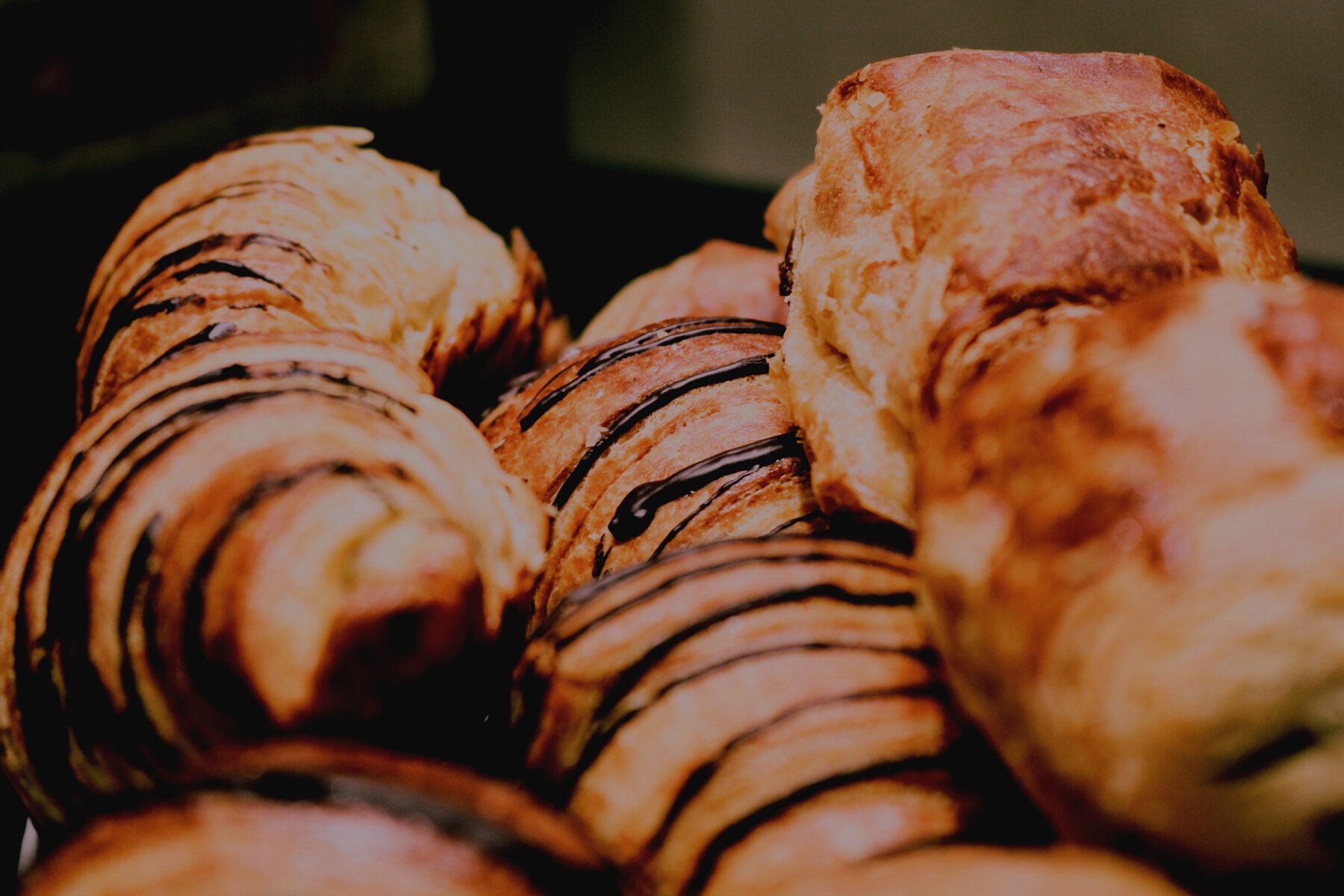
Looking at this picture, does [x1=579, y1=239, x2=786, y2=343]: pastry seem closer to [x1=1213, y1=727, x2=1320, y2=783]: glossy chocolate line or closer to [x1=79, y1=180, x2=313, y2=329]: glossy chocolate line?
[x1=79, y1=180, x2=313, y2=329]: glossy chocolate line

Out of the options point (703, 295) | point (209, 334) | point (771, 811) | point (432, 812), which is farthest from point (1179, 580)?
point (703, 295)

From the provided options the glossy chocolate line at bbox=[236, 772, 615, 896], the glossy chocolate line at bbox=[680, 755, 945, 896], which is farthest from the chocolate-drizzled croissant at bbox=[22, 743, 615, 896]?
the glossy chocolate line at bbox=[680, 755, 945, 896]

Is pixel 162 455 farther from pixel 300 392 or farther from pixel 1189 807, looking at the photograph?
pixel 1189 807

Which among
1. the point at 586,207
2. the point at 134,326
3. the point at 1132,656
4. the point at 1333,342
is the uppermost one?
the point at 1333,342

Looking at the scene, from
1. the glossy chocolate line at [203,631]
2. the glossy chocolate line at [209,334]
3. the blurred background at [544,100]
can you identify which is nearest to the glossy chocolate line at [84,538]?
the glossy chocolate line at [203,631]

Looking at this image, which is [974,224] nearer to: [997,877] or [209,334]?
[997,877]

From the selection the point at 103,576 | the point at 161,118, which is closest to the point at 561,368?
the point at 103,576
